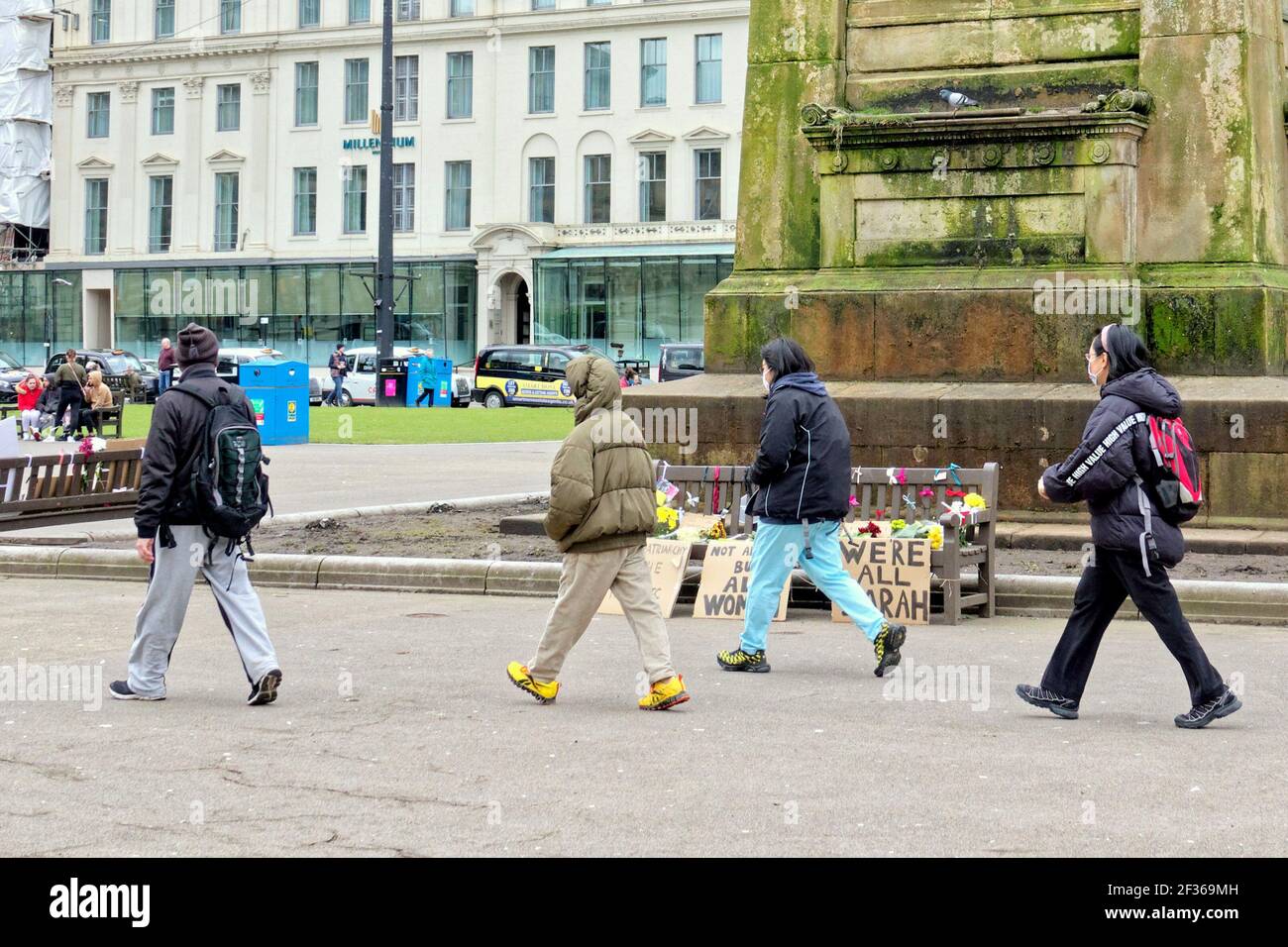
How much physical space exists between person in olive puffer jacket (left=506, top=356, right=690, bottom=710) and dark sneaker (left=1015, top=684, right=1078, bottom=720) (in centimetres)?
147

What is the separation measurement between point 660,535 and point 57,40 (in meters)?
70.4

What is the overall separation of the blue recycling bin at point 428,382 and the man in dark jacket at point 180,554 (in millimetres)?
39178

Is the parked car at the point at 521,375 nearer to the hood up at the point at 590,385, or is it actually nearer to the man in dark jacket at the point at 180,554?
the man in dark jacket at the point at 180,554

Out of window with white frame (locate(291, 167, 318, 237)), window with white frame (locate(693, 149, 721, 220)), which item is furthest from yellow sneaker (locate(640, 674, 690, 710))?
window with white frame (locate(291, 167, 318, 237))

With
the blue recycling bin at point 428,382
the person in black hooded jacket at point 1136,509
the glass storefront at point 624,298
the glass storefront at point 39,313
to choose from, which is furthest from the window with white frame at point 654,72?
the person in black hooded jacket at point 1136,509

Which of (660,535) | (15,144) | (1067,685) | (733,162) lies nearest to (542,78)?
(733,162)

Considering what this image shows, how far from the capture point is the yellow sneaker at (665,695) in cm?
840

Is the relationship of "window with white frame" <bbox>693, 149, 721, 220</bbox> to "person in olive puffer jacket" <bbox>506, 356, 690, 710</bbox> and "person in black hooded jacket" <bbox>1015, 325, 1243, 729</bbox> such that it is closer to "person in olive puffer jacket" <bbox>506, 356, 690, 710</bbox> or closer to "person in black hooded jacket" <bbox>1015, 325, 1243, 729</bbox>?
"person in olive puffer jacket" <bbox>506, 356, 690, 710</bbox>

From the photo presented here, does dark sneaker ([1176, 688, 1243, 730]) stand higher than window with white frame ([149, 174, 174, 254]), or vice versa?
window with white frame ([149, 174, 174, 254])

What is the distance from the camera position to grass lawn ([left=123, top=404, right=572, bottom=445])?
3234cm

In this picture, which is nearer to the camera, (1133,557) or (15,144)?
(1133,557)

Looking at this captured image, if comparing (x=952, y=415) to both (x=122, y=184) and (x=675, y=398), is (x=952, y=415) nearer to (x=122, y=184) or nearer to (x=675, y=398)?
(x=675, y=398)

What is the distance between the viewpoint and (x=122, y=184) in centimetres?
7506

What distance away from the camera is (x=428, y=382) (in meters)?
49.0
